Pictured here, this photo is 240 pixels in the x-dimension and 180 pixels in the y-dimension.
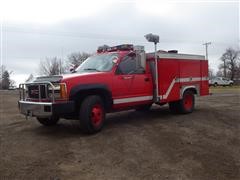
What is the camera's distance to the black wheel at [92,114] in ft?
25.3

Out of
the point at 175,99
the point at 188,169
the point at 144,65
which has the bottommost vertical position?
the point at 188,169

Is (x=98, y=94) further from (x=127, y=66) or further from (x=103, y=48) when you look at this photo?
(x=103, y=48)

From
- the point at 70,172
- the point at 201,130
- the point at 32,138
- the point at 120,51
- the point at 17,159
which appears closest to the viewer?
the point at 70,172

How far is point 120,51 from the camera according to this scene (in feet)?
31.2

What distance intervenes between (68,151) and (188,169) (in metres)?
2.38

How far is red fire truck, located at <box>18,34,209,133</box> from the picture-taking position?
25.0ft

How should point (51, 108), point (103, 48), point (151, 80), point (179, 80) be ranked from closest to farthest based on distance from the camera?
point (51, 108), point (151, 80), point (103, 48), point (179, 80)

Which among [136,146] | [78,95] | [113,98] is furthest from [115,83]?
[136,146]

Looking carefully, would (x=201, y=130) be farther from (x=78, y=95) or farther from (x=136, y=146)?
(x=78, y=95)

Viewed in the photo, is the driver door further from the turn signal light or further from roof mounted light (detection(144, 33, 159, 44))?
the turn signal light

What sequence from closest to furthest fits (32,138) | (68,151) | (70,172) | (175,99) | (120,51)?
(70,172)
(68,151)
(32,138)
(120,51)
(175,99)

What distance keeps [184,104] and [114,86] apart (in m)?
3.51

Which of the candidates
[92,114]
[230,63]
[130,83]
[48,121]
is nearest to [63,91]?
[92,114]

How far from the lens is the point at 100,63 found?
29.9 ft
